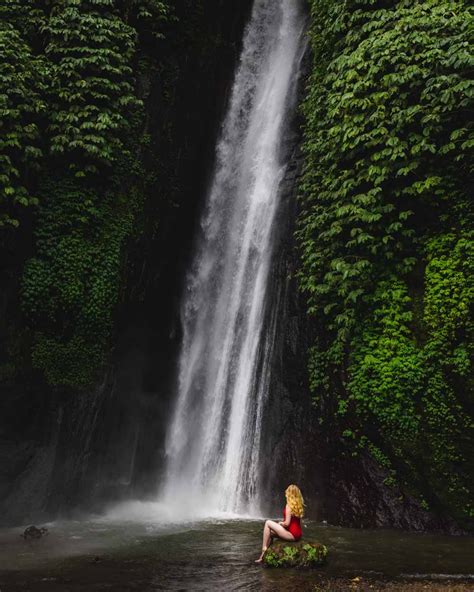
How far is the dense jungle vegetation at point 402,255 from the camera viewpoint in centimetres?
941

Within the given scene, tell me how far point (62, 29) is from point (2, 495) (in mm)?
10370

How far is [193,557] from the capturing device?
24.9 feet

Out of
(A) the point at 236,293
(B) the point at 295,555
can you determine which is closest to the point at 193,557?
(B) the point at 295,555

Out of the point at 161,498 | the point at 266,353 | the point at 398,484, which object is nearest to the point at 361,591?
the point at 398,484

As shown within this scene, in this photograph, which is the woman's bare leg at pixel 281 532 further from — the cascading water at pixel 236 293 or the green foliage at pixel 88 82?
the green foliage at pixel 88 82

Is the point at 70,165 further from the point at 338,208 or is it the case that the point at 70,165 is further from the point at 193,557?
the point at 193,557

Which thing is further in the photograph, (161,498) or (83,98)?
(161,498)

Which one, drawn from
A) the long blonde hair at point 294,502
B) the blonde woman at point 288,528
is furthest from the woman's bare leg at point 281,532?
the long blonde hair at point 294,502

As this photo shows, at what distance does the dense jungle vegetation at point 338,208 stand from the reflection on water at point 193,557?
1716 mm

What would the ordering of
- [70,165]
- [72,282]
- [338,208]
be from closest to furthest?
1. [338,208]
2. [72,282]
3. [70,165]

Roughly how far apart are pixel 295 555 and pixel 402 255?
5.99 meters

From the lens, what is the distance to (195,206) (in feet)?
54.1

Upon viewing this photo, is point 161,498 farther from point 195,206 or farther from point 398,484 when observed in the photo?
point 195,206

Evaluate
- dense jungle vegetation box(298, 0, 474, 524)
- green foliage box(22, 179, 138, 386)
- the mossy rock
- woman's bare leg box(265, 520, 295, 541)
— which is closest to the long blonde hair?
woman's bare leg box(265, 520, 295, 541)
